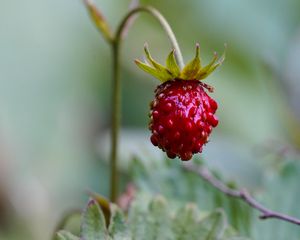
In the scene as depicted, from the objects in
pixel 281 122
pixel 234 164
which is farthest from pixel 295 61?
pixel 234 164

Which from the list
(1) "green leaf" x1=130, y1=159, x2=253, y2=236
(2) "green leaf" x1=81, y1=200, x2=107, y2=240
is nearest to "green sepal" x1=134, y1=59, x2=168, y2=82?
(2) "green leaf" x1=81, y1=200, x2=107, y2=240

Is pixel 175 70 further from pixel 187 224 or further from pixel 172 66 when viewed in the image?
pixel 187 224

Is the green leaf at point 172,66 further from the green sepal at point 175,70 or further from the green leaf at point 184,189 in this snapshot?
the green leaf at point 184,189

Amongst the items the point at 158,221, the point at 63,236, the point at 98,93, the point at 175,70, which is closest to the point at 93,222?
the point at 63,236

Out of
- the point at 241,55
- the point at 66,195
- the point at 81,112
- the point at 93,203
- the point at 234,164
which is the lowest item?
the point at 93,203

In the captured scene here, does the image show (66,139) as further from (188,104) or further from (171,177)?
(188,104)
